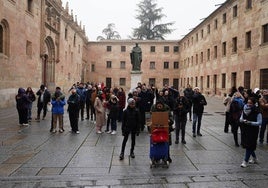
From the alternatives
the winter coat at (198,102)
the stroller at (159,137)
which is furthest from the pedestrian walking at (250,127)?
the winter coat at (198,102)

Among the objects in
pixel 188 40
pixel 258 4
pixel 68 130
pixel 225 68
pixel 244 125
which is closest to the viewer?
pixel 244 125

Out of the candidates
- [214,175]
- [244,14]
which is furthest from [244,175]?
[244,14]

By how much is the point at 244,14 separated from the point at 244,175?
2370cm

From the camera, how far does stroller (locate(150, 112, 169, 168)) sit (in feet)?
22.9

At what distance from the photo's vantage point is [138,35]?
6312cm

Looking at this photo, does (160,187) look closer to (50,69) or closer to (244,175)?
(244,175)

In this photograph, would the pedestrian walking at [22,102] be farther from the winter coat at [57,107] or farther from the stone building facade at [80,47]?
the stone building facade at [80,47]

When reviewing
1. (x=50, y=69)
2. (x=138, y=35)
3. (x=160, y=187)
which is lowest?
(x=160, y=187)

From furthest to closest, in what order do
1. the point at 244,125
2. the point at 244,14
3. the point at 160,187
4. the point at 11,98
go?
the point at 244,14 → the point at 11,98 → the point at 244,125 → the point at 160,187

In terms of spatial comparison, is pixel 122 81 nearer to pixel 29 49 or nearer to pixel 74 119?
pixel 29 49

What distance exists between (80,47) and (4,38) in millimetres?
29403

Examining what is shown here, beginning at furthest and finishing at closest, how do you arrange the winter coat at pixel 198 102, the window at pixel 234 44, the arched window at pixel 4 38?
the window at pixel 234 44 < the arched window at pixel 4 38 < the winter coat at pixel 198 102

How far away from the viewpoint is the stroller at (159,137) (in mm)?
6965

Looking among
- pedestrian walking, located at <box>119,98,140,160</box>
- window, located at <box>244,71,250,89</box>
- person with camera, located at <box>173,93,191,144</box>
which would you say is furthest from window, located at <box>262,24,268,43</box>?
pedestrian walking, located at <box>119,98,140,160</box>
